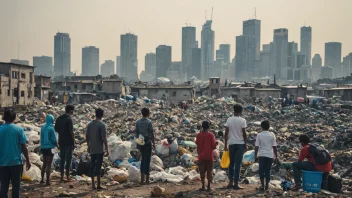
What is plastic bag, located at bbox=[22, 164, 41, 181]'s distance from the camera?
317 inches

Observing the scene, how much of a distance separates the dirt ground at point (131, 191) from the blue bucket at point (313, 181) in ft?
0.37

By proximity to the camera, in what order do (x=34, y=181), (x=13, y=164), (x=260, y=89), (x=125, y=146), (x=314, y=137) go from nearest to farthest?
(x=13, y=164) < (x=34, y=181) < (x=125, y=146) < (x=314, y=137) < (x=260, y=89)

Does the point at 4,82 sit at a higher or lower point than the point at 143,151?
higher

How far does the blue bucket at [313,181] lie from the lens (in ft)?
22.7

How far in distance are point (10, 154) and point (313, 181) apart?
16.7 feet

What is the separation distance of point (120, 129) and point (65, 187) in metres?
12.3

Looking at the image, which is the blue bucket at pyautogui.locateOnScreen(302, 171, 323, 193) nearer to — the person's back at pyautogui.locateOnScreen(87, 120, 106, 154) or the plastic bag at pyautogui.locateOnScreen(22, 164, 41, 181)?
the person's back at pyautogui.locateOnScreen(87, 120, 106, 154)

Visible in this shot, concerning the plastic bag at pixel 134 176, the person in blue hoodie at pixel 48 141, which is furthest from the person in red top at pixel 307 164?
the person in blue hoodie at pixel 48 141

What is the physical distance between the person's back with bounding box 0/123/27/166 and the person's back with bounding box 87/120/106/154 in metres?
1.67

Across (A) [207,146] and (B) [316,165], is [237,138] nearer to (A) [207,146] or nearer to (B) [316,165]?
(A) [207,146]

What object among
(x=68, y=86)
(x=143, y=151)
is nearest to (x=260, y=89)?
(x=68, y=86)

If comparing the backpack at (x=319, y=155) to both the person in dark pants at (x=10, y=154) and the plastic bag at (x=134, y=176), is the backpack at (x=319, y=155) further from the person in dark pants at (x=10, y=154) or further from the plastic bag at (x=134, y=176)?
the person in dark pants at (x=10, y=154)

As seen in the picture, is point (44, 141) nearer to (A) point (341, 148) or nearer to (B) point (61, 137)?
(B) point (61, 137)

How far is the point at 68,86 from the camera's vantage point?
50500 millimetres
